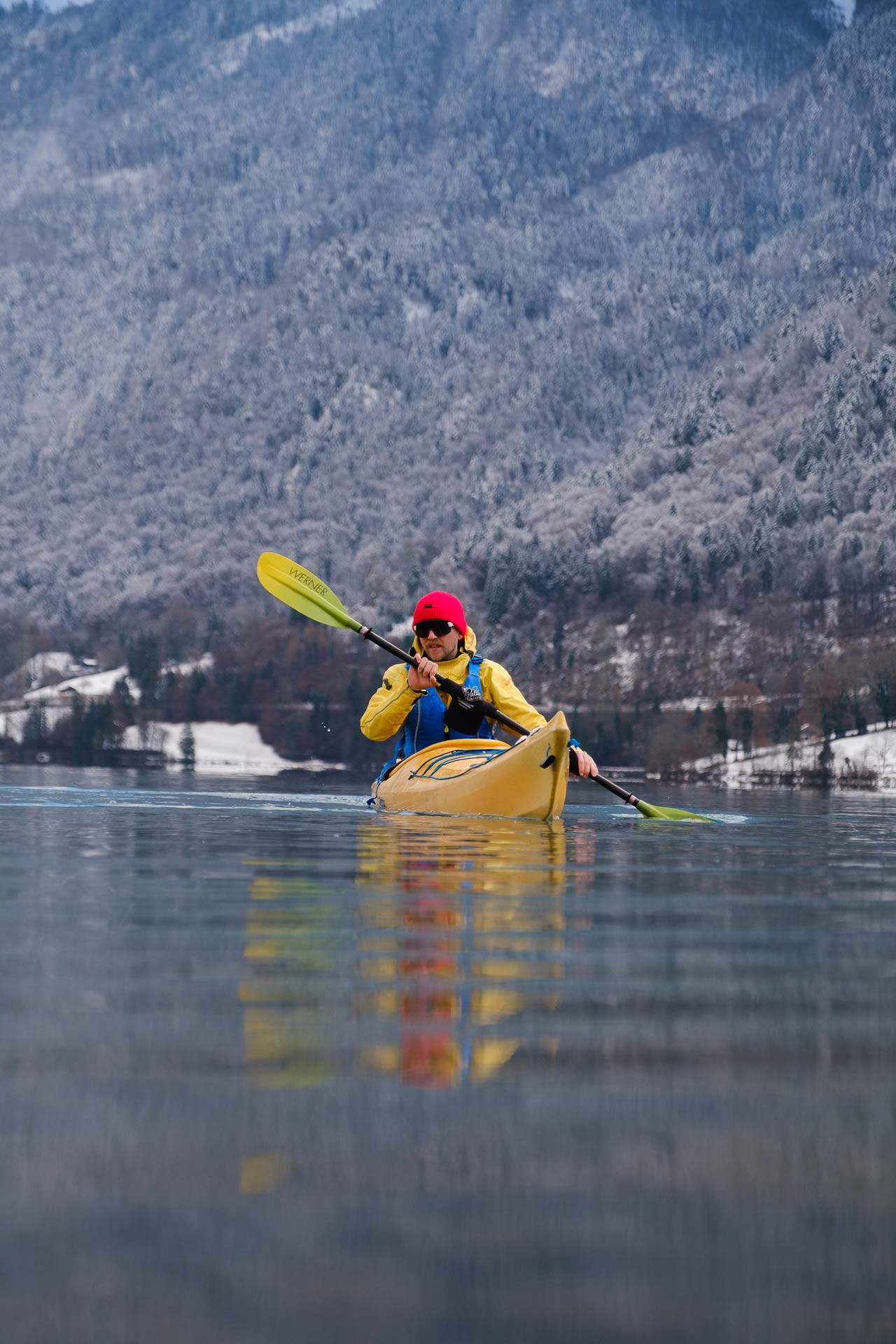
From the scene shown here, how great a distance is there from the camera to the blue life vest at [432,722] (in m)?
21.1

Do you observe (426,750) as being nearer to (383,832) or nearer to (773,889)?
(383,832)

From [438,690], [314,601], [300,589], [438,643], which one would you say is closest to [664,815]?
[438,690]

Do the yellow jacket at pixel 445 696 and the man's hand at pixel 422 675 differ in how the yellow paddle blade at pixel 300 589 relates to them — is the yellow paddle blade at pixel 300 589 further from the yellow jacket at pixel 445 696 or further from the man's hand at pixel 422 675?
the man's hand at pixel 422 675

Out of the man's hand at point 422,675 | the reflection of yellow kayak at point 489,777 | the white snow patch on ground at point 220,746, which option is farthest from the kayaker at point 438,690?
the white snow patch on ground at point 220,746

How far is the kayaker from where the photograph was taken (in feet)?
68.3

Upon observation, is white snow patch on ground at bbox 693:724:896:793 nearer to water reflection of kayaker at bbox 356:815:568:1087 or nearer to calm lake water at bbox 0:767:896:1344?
water reflection of kayaker at bbox 356:815:568:1087

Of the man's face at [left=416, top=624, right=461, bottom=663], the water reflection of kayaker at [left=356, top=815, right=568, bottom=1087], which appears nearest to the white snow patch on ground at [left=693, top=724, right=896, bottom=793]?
the man's face at [left=416, top=624, right=461, bottom=663]

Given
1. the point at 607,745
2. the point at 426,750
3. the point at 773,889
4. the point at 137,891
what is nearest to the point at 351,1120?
the point at 137,891

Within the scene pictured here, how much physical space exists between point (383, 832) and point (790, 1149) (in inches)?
542

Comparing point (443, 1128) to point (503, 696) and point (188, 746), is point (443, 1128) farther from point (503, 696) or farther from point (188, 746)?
point (188, 746)

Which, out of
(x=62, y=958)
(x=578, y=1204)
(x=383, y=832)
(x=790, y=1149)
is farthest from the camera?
(x=383, y=832)

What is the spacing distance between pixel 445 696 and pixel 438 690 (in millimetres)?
276

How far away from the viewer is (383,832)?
1789cm

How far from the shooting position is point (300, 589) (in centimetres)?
2581
